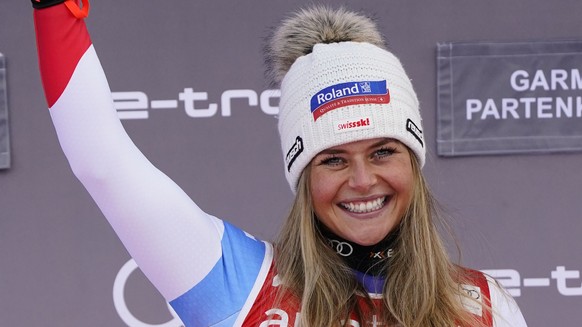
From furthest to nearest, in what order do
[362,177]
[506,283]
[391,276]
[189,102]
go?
[506,283] → [189,102] → [391,276] → [362,177]

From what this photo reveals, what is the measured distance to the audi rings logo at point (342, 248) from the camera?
146 cm

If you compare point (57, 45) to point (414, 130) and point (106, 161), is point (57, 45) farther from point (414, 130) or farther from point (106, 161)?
point (414, 130)

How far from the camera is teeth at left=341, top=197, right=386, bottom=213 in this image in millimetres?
1379

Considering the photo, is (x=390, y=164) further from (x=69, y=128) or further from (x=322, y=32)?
(x=69, y=128)

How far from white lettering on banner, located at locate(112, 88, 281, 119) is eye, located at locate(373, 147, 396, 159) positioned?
121 cm

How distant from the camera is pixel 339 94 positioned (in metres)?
1.41

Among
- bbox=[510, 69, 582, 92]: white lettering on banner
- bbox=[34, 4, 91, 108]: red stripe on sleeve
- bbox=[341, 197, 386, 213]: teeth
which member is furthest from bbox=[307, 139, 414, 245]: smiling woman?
bbox=[510, 69, 582, 92]: white lettering on banner

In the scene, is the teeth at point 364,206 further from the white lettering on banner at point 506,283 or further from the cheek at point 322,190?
the white lettering on banner at point 506,283

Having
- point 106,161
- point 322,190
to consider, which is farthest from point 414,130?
point 106,161

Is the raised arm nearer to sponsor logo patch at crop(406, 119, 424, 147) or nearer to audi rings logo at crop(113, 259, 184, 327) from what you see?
sponsor logo patch at crop(406, 119, 424, 147)

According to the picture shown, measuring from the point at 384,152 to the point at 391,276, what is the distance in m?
0.22

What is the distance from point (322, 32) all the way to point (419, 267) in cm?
46

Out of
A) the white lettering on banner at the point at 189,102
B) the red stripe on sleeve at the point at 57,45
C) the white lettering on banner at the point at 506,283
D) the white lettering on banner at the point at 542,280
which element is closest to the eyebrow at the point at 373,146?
the red stripe on sleeve at the point at 57,45

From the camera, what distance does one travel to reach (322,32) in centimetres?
152
